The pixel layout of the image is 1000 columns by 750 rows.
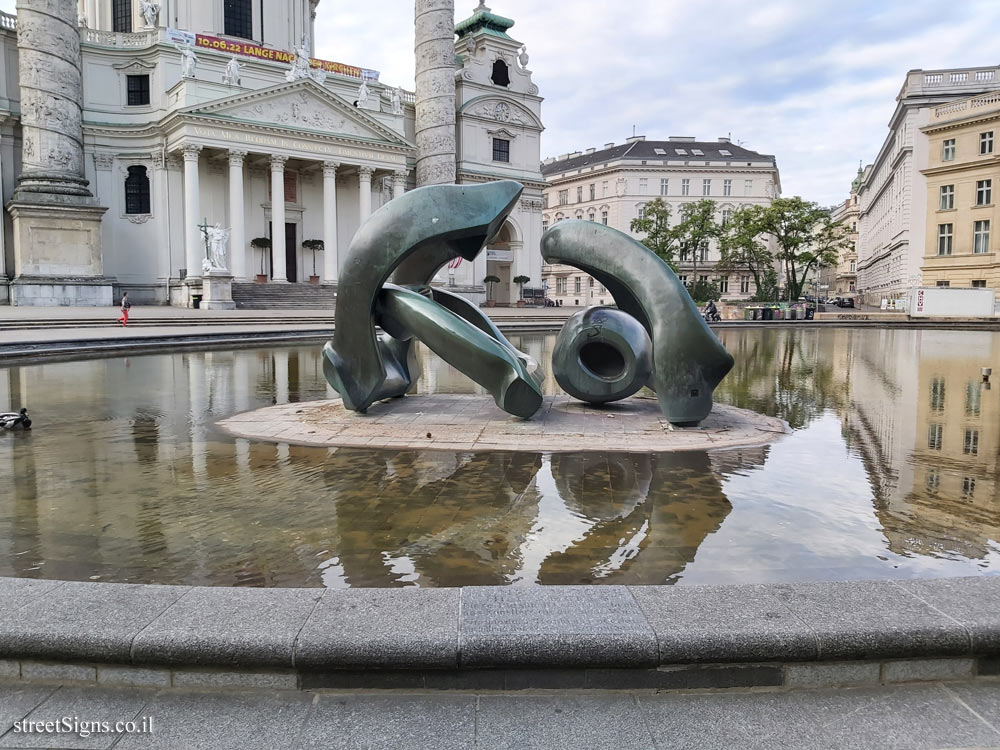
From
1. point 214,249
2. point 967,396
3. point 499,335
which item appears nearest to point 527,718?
point 499,335

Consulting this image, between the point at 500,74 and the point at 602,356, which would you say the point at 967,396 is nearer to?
the point at 602,356

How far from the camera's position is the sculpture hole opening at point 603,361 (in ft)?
35.0

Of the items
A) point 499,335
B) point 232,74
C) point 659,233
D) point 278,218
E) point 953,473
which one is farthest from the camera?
point 659,233

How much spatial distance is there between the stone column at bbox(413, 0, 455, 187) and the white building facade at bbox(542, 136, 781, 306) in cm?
3433

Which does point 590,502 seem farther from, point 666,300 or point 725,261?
point 725,261

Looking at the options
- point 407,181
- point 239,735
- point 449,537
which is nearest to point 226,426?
point 449,537

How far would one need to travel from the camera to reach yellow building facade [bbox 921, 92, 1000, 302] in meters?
47.7

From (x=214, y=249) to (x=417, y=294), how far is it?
107 ft

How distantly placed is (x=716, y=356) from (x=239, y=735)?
7.33 metres

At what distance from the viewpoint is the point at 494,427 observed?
9422 mm

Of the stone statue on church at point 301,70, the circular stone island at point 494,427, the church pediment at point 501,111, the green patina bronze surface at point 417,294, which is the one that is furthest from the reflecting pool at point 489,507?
the church pediment at point 501,111

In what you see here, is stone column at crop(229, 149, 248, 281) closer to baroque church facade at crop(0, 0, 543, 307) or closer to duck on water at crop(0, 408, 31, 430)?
baroque church facade at crop(0, 0, 543, 307)

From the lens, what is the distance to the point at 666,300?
895 cm

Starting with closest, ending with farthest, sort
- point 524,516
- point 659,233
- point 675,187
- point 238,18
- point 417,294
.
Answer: point 524,516 → point 417,294 → point 238,18 → point 659,233 → point 675,187
